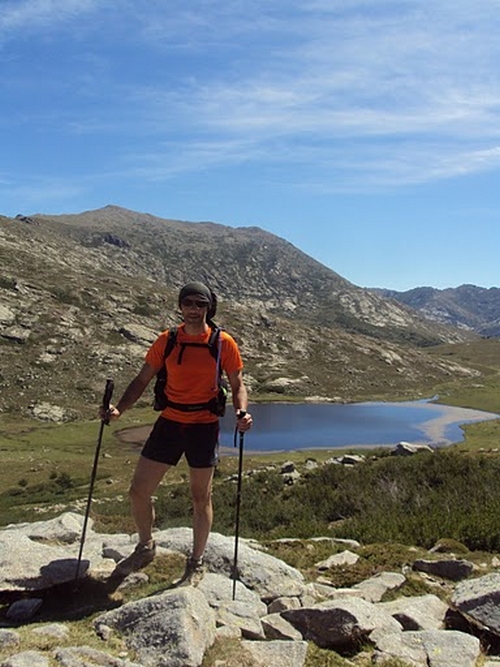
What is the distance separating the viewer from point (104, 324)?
393ft

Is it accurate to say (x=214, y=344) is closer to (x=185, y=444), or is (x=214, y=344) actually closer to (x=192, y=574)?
(x=185, y=444)

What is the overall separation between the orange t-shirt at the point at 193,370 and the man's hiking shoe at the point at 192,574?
2093mm

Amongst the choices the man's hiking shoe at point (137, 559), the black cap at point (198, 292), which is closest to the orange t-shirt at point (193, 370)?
the black cap at point (198, 292)

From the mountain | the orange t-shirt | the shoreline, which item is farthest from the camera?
the mountain

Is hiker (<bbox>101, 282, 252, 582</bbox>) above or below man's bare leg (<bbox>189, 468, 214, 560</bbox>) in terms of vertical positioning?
above

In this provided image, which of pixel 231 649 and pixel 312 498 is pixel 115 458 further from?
pixel 231 649

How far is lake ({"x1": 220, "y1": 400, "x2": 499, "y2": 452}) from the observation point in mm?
66438

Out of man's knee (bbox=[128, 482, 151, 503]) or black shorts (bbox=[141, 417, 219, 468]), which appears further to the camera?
man's knee (bbox=[128, 482, 151, 503])

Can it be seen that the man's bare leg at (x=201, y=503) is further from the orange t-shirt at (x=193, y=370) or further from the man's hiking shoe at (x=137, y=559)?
the man's hiking shoe at (x=137, y=559)

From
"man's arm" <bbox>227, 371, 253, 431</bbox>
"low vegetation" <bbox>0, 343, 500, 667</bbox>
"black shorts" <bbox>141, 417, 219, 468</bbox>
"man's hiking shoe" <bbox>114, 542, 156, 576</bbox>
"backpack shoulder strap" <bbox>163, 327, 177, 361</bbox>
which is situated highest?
"backpack shoulder strap" <bbox>163, 327, 177, 361</bbox>

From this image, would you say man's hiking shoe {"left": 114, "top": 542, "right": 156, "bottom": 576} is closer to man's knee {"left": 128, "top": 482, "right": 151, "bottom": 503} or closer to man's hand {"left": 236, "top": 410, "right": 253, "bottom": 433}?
man's knee {"left": 128, "top": 482, "right": 151, "bottom": 503}

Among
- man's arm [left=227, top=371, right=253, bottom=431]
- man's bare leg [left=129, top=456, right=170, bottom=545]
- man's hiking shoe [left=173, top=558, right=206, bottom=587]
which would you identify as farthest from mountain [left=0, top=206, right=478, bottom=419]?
man's arm [left=227, top=371, right=253, bottom=431]

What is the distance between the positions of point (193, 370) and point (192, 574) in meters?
2.94

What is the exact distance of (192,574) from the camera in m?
8.04
